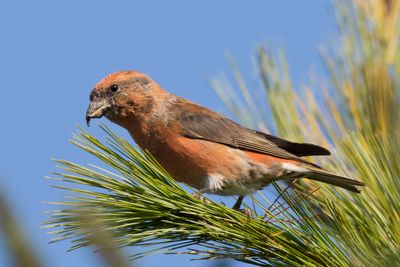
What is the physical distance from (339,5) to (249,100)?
2.87 ft

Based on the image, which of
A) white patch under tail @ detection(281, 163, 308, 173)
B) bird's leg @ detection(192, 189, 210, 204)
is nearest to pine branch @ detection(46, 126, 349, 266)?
bird's leg @ detection(192, 189, 210, 204)

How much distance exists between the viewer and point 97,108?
438cm

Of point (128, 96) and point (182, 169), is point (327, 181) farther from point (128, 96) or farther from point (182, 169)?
point (128, 96)

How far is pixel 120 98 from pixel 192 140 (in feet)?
2.48

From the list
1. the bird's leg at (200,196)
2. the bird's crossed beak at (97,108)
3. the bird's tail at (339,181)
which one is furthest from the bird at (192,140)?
the bird's leg at (200,196)

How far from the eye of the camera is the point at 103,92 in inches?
175

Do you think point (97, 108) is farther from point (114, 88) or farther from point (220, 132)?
point (220, 132)

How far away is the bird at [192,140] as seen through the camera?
3992mm

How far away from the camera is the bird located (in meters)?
3.99

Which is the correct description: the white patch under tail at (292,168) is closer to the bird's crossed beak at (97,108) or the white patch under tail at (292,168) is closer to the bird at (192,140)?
the bird at (192,140)

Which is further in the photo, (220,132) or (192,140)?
(220,132)

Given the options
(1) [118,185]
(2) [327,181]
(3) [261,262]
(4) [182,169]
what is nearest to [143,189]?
(1) [118,185]

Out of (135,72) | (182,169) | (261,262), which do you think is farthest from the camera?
(135,72)

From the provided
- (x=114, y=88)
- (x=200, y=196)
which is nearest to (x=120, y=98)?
(x=114, y=88)
